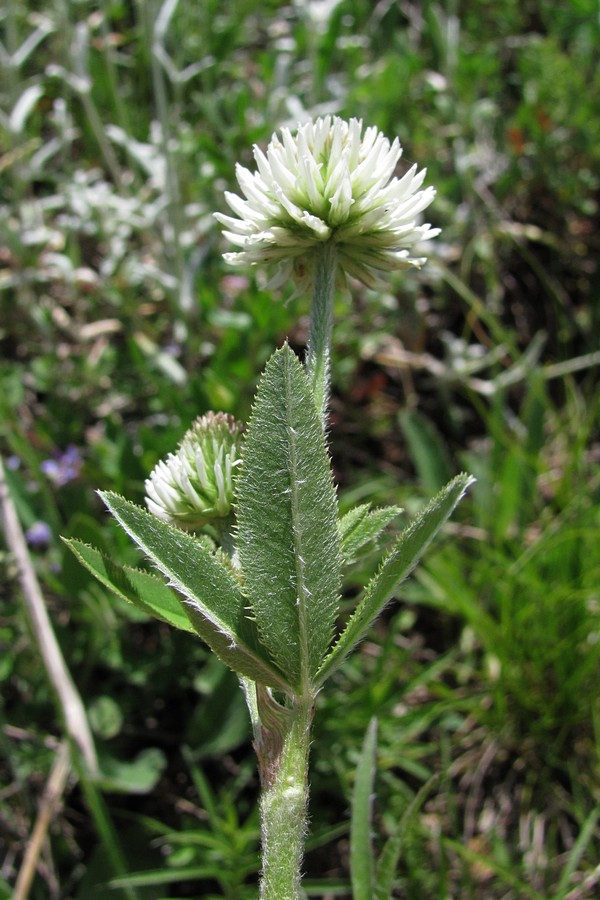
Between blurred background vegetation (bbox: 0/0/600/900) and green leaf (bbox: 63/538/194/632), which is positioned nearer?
green leaf (bbox: 63/538/194/632)

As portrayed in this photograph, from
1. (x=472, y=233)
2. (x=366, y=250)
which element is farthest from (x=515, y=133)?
(x=366, y=250)

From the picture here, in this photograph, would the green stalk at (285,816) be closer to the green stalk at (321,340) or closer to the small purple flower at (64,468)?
the green stalk at (321,340)

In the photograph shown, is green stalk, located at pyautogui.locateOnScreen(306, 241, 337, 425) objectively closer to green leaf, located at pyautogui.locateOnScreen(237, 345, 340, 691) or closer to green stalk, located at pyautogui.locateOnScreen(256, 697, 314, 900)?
green leaf, located at pyautogui.locateOnScreen(237, 345, 340, 691)

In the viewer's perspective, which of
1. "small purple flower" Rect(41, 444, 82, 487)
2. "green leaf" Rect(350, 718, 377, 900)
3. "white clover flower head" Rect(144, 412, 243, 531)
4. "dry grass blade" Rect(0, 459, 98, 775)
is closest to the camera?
"white clover flower head" Rect(144, 412, 243, 531)

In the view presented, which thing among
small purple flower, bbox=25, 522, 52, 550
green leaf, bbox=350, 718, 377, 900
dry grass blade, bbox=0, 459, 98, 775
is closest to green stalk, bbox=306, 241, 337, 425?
green leaf, bbox=350, 718, 377, 900

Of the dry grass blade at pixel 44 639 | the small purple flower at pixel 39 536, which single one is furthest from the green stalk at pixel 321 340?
the small purple flower at pixel 39 536

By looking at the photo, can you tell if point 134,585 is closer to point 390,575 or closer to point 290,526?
point 290,526

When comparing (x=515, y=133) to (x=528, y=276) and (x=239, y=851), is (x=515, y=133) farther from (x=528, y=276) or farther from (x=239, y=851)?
(x=239, y=851)
